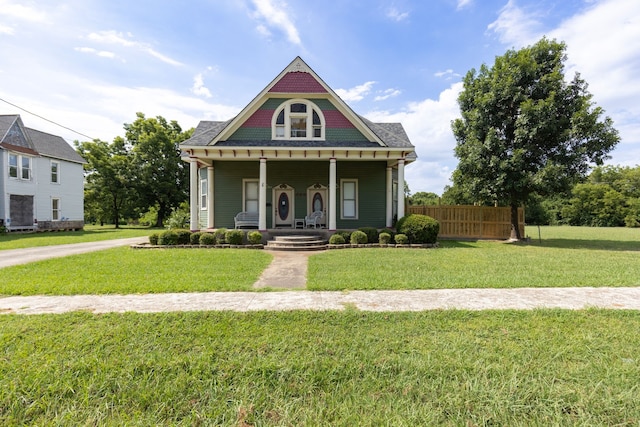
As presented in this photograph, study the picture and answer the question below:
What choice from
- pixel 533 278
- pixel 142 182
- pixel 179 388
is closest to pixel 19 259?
pixel 179 388

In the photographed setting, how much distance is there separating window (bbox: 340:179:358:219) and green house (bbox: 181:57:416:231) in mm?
53

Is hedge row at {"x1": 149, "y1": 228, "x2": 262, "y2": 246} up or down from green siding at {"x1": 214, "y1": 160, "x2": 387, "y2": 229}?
down

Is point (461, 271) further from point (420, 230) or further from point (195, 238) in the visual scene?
point (195, 238)

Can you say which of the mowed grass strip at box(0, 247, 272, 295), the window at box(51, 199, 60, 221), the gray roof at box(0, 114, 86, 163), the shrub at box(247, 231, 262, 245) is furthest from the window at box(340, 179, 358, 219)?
the window at box(51, 199, 60, 221)

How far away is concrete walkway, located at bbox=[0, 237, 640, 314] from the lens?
4438mm

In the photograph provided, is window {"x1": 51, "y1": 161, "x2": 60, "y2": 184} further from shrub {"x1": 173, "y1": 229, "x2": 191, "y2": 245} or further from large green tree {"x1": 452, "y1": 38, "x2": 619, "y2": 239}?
large green tree {"x1": 452, "y1": 38, "x2": 619, "y2": 239}

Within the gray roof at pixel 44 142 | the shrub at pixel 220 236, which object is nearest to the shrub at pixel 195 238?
the shrub at pixel 220 236

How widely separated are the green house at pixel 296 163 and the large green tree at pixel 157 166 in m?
18.1

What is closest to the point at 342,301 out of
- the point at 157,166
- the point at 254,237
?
the point at 254,237

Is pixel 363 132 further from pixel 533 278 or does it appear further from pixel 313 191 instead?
pixel 533 278

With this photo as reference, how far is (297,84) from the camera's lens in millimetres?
13719

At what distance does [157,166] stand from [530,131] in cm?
3257

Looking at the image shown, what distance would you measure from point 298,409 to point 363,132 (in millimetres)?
13043

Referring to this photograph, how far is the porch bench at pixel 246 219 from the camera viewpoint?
13676 millimetres
